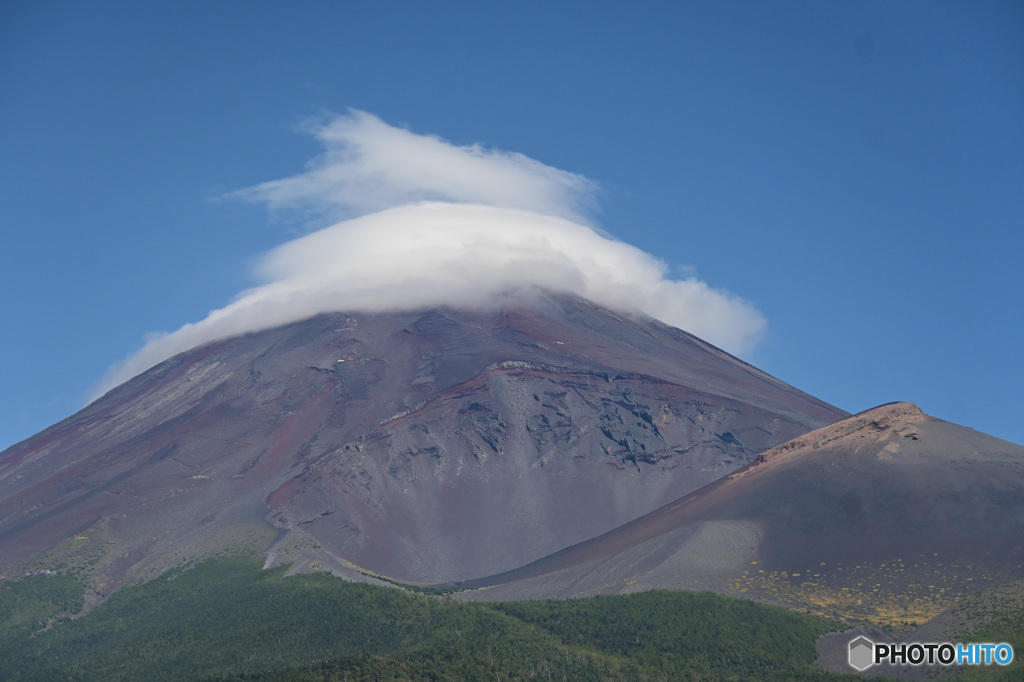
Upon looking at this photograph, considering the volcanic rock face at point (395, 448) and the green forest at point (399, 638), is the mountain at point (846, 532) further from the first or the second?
the volcanic rock face at point (395, 448)

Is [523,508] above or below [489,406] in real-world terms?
below

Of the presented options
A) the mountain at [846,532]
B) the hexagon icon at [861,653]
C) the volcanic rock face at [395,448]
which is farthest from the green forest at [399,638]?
the volcanic rock face at [395,448]

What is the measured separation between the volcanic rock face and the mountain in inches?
1092

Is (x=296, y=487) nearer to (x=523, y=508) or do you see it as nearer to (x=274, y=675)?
(x=523, y=508)

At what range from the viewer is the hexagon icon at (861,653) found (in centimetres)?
7762

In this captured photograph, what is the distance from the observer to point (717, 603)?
87.4 metres

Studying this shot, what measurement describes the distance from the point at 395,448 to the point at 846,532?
249 feet

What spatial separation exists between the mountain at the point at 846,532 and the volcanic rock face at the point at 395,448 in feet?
91.0

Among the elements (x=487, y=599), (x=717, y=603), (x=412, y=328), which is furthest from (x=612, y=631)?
(x=412, y=328)

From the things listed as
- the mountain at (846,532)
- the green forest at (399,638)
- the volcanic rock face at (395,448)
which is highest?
the volcanic rock face at (395,448)

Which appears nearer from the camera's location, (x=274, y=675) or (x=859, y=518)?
(x=274, y=675)

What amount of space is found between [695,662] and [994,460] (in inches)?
1876

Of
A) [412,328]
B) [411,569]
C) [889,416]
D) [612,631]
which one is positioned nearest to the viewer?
[612,631]

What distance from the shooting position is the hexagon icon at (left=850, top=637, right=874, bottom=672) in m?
77.6
